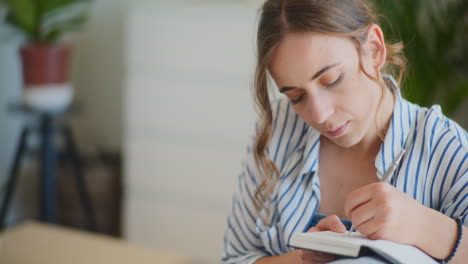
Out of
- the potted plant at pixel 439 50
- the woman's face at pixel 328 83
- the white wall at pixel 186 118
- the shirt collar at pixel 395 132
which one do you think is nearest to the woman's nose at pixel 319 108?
the woman's face at pixel 328 83

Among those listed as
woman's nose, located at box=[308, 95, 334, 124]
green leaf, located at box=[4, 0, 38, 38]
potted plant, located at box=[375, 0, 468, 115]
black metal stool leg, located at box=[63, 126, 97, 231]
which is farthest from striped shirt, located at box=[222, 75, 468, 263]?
black metal stool leg, located at box=[63, 126, 97, 231]

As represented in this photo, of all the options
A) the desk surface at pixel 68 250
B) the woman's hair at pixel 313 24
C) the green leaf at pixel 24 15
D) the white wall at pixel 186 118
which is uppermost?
the green leaf at pixel 24 15

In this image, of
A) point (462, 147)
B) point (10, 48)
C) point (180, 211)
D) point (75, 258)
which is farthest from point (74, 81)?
point (462, 147)

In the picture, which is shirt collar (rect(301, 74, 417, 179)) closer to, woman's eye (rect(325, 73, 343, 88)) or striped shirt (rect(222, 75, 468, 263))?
striped shirt (rect(222, 75, 468, 263))

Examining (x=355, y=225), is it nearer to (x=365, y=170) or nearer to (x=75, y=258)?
(x=365, y=170)

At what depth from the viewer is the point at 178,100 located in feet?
8.79

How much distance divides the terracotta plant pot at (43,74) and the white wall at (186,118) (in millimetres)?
352

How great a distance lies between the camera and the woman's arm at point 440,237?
0.78 metres

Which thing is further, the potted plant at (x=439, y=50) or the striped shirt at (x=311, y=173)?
the potted plant at (x=439, y=50)

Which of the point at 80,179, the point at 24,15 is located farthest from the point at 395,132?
the point at 80,179

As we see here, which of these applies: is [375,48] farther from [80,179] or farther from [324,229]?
[80,179]

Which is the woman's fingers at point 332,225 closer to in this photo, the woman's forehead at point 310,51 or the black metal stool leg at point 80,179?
the woman's forehead at point 310,51

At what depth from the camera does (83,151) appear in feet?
11.2

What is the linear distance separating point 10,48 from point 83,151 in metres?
0.68
